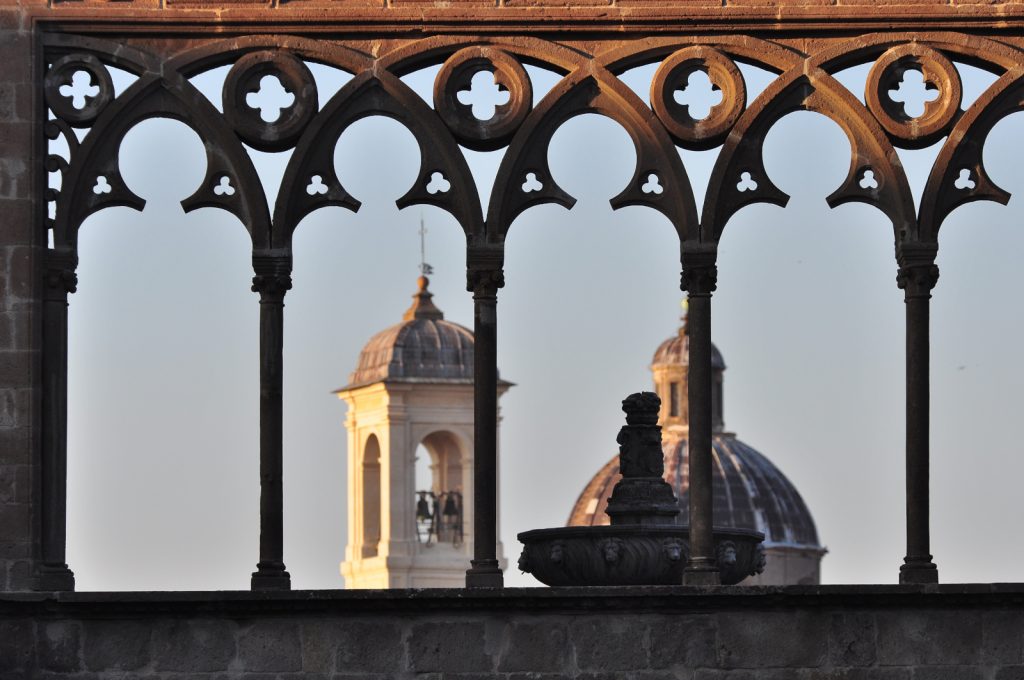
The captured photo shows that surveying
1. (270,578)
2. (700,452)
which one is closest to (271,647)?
(270,578)

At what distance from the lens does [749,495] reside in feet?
310

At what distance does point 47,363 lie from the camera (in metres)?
27.2

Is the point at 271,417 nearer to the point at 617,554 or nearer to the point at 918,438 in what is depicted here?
the point at 617,554

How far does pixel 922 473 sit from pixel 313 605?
3981mm

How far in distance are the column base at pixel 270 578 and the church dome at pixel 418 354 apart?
2445 inches

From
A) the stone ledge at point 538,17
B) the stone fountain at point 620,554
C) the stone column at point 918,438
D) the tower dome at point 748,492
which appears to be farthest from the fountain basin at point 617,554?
the tower dome at point 748,492

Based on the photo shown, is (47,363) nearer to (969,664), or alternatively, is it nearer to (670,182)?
(670,182)

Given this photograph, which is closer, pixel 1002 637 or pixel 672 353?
pixel 1002 637

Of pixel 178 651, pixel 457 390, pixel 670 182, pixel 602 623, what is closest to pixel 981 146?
pixel 670 182

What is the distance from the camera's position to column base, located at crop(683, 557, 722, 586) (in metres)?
26.8

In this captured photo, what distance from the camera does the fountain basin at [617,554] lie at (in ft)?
90.1

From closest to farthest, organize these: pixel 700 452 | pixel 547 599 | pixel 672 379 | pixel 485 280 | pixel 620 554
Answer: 1. pixel 547 599
2. pixel 700 452
3. pixel 485 280
4. pixel 620 554
5. pixel 672 379

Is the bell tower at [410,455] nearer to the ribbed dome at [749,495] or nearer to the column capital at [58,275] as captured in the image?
the ribbed dome at [749,495]

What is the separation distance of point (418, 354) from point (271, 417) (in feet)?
210
